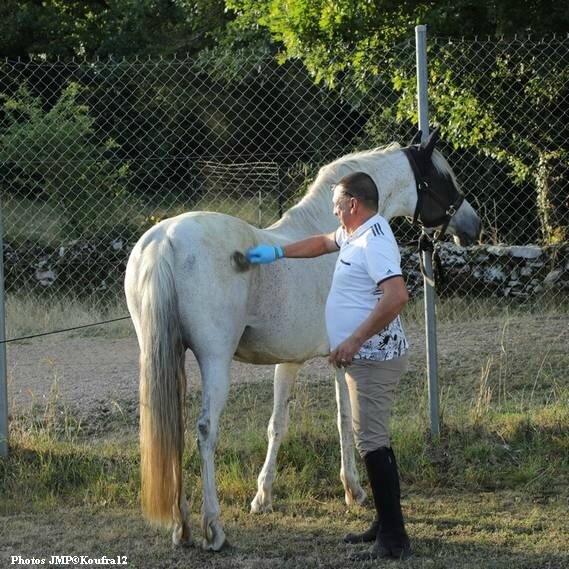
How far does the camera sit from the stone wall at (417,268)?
A: 10305 mm

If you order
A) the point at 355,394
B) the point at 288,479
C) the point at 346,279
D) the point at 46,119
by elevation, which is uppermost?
the point at 46,119

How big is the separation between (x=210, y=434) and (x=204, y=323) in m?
0.55

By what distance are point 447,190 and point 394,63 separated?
402 centimetres

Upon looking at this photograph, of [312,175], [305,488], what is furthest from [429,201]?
[312,175]

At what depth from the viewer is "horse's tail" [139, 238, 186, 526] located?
14.1 feet

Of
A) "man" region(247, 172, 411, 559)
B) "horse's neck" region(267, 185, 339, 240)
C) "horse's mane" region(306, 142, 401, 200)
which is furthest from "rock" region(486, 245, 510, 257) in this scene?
"man" region(247, 172, 411, 559)

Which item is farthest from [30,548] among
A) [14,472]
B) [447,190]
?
[447,190]

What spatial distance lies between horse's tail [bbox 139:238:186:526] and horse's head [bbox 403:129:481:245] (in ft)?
6.54

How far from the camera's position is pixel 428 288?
19.7ft

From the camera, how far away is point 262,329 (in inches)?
192

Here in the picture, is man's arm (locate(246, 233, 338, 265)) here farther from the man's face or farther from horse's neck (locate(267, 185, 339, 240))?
horse's neck (locate(267, 185, 339, 240))

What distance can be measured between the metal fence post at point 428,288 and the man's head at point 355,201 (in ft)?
6.21

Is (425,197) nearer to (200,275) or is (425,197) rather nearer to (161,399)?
(200,275)

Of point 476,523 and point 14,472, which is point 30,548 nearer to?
point 14,472
